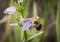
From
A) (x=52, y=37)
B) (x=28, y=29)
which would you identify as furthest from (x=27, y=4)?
(x=52, y=37)

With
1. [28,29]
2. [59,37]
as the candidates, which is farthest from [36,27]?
[59,37]

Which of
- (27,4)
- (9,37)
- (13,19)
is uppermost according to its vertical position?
(27,4)

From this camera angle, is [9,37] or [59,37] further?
[9,37]

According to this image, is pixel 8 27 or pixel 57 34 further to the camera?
pixel 8 27

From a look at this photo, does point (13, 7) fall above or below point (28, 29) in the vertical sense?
above

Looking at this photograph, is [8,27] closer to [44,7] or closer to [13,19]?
[13,19]

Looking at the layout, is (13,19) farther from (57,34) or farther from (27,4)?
(57,34)

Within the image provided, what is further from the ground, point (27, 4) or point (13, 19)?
point (27, 4)

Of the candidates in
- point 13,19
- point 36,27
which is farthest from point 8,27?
point 36,27
